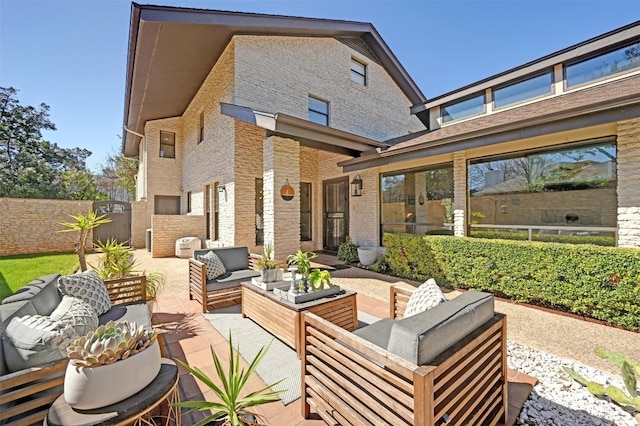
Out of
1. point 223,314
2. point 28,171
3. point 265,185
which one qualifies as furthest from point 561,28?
point 28,171

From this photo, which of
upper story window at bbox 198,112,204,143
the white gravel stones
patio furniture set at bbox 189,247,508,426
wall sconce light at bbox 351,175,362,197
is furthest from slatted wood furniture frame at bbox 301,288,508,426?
upper story window at bbox 198,112,204,143

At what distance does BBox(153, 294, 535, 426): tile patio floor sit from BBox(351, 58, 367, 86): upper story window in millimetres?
9611

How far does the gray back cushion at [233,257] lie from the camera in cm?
537

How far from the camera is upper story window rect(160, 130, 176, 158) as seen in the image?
12.9 meters

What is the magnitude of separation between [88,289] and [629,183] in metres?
7.89

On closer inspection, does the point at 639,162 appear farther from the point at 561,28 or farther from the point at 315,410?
the point at 315,410

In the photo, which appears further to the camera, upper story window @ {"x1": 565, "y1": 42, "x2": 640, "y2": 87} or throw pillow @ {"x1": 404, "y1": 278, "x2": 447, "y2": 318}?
upper story window @ {"x1": 565, "y1": 42, "x2": 640, "y2": 87}

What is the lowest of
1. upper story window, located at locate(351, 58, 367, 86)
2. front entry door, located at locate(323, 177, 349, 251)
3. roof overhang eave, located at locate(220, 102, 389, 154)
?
front entry door, located at locate(323, 177, 349, 251)

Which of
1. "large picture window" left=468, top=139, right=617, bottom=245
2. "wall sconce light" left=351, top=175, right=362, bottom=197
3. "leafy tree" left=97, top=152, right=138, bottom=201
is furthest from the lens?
"leafy tree" left=97, top=152, right=138, bottom=201

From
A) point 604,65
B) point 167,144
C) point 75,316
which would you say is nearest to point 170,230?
point 167,144

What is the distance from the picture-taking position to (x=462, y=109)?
9.09m

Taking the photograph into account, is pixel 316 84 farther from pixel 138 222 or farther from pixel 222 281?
pixel 138 222

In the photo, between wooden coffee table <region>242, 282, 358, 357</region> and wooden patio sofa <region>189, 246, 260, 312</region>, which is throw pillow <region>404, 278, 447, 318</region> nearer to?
wooden coffee table <region>242, 282, 358, 357</region>

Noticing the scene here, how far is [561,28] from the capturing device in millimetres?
7297
